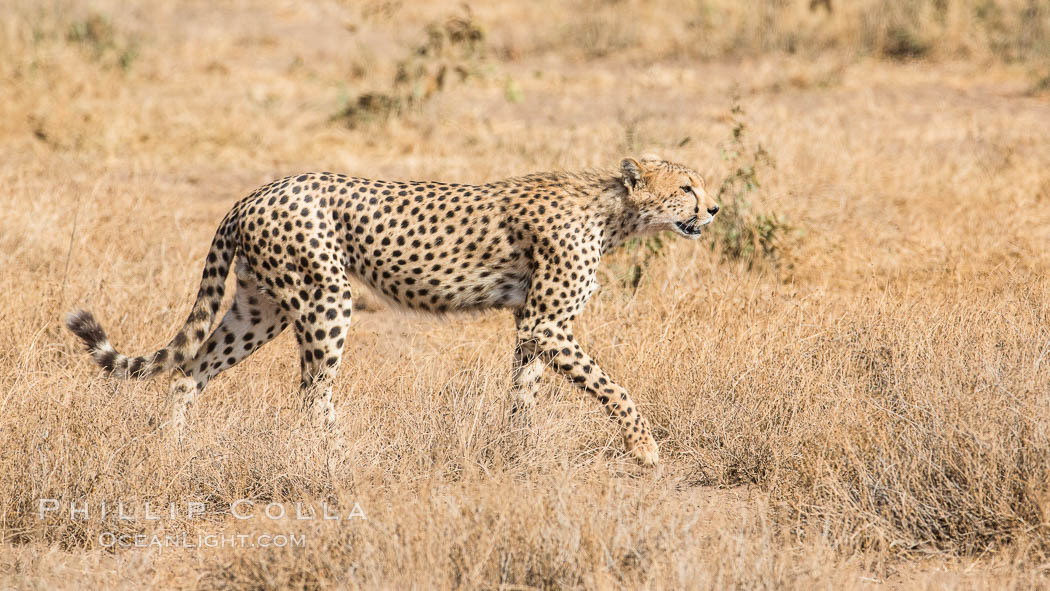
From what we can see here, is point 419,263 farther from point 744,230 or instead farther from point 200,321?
point 744,230

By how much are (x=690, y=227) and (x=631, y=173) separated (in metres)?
0.33

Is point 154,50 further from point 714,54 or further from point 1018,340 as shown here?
point 1018,340

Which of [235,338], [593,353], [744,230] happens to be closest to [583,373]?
[593,353]

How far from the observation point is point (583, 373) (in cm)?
427

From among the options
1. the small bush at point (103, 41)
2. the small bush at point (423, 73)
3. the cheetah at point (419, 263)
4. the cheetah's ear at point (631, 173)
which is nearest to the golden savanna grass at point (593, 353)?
the small bush at point (423, 73)

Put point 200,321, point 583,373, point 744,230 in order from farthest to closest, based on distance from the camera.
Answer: point 744,230 → point 200,321 → point 583,373

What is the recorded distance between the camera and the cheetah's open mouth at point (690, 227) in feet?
14.9

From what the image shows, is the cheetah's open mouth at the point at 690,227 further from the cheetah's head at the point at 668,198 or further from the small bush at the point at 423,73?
the small bush at the point at 423,73

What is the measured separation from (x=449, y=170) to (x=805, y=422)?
4.30 metres

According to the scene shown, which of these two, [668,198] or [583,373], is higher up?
[668,198]

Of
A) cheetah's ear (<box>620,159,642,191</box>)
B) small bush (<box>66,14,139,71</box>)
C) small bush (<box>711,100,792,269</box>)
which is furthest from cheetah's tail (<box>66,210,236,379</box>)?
small bush (<box>66,14,139,71</box>)

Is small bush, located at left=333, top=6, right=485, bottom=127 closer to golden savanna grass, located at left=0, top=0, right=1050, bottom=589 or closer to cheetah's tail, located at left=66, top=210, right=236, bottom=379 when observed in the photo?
golden savanna grass, located at left=0, top=0, right=1050, bottom=589

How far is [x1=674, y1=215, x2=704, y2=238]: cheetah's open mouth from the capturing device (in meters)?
4.53

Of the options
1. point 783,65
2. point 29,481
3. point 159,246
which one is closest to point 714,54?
point 783,65
